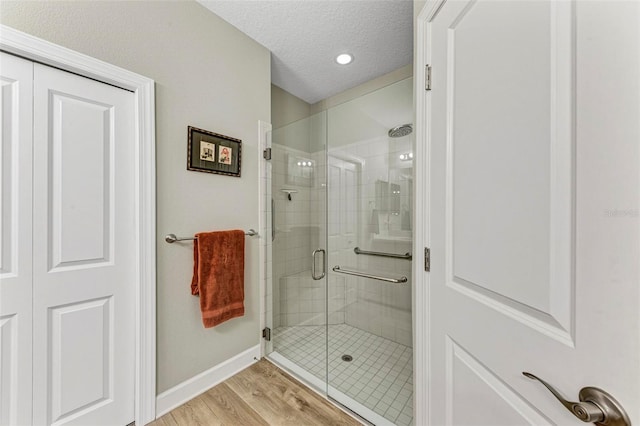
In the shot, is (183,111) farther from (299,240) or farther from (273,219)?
(299,240)

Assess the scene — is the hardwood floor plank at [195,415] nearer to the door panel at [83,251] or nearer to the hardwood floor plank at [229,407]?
the hardwood floor plank at [229,407]

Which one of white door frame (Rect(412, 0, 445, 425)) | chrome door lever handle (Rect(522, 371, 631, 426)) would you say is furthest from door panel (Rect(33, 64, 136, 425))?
chrome door lever handle (Rect(522, 371, 631, 426))

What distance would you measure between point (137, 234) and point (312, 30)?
1.86 meters

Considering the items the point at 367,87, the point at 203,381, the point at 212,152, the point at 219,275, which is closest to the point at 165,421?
the point at 203,381

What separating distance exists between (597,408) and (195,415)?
72.0 inches

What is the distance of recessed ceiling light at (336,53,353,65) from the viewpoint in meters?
2.09

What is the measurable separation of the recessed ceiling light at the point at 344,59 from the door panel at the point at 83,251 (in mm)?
1638

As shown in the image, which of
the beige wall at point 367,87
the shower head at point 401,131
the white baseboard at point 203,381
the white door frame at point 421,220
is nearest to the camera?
the white door frame at point 421,220

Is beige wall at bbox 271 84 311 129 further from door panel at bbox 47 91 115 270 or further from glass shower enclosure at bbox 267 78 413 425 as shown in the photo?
door panel at bbox 47 91 115 270

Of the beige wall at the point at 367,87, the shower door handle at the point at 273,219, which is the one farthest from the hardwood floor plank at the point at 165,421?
the beige wall at the point at 367,87

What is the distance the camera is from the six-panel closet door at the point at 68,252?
3.45ft

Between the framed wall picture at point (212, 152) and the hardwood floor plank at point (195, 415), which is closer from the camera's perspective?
the hardwood floor plank at point (195, 415)

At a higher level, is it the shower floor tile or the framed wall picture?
the framed wall picture

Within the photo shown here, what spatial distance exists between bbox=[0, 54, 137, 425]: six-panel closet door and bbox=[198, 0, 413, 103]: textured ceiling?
3.41ft
